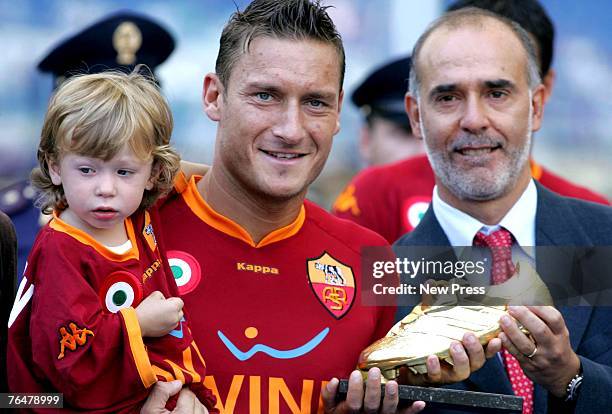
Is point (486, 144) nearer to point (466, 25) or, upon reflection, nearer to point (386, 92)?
point (466, 25)

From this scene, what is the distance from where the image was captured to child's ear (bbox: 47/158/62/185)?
288 centimetres

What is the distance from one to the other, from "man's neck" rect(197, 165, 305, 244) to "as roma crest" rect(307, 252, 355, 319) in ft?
0.57

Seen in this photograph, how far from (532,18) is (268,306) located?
2475 mm

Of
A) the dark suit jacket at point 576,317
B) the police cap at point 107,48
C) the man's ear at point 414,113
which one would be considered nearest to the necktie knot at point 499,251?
the dark suit jacket at point 576,317

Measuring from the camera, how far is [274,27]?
3250 millimetres

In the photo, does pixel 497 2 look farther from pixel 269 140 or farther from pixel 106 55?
pixel 269 140

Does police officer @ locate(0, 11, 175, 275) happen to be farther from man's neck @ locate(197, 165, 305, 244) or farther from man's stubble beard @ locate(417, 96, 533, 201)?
man's stubble beard @ locate(417, 96, 533, 201)

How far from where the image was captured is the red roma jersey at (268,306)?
10.3 feet

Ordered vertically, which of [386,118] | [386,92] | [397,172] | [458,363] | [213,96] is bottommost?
[458,363]

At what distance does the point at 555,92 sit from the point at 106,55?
2.65 m

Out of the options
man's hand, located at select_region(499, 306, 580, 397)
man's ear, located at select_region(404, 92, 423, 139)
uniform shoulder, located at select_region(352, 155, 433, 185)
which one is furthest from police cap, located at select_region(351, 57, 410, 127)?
man's hand, located at select_region(499, 306, 580, 397)

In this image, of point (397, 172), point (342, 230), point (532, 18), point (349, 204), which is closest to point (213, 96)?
point (342, 230)

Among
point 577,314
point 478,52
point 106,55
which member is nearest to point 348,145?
point 106,55

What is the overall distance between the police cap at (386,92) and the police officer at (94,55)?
4.22ft
